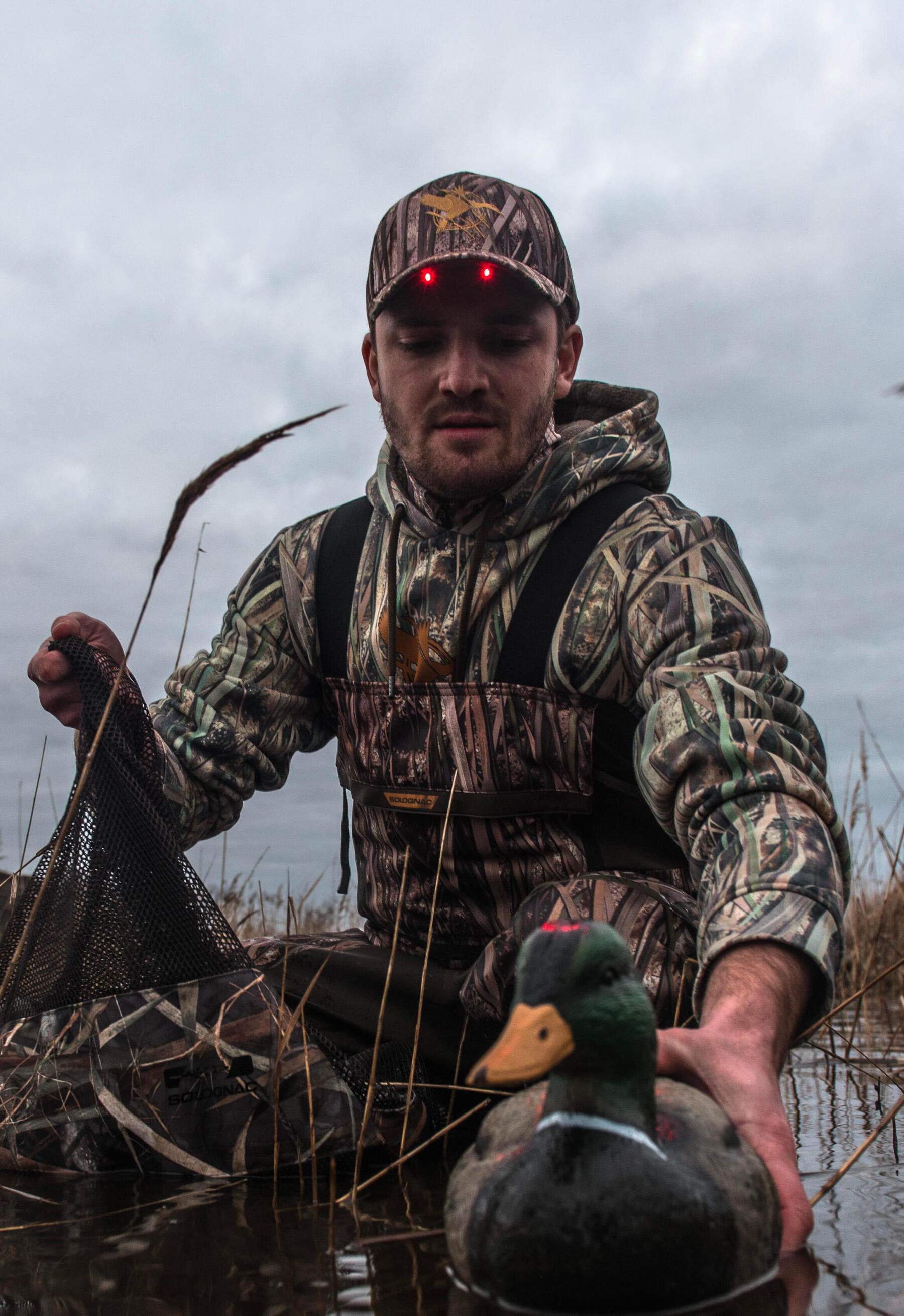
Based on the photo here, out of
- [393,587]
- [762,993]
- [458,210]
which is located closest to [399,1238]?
[762,993]

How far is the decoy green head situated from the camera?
1420 mm

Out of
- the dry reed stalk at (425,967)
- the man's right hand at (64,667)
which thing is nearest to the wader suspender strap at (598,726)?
the dry reed stalk at (425,967)

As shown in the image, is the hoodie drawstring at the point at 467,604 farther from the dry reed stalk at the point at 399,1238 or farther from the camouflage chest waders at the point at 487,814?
the dry reed stalk at the point at 399,1238

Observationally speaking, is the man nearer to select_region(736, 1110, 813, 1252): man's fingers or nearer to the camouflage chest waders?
the camouflage chest waders

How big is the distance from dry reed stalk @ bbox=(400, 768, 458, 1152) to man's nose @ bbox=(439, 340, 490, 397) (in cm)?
119

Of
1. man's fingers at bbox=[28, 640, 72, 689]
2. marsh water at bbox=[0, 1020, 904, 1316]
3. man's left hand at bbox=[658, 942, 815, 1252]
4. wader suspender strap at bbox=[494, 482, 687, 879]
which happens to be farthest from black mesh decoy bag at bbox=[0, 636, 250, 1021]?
man's left hand at bbox=[658, 942, 815, 1252]

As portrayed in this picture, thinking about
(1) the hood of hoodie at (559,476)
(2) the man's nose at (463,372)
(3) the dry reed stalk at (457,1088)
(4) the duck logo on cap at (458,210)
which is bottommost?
(3) the dry reed stalk at (457,1088)

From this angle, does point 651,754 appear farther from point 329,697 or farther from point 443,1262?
point 329,697

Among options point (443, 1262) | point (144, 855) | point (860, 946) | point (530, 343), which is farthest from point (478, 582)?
point (860, 946)

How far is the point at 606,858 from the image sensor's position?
3250 millimetres

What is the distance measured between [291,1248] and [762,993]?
1.03 m

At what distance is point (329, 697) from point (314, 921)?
4.17m

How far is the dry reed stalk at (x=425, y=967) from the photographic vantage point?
8.25 feet

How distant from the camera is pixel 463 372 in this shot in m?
3.30
